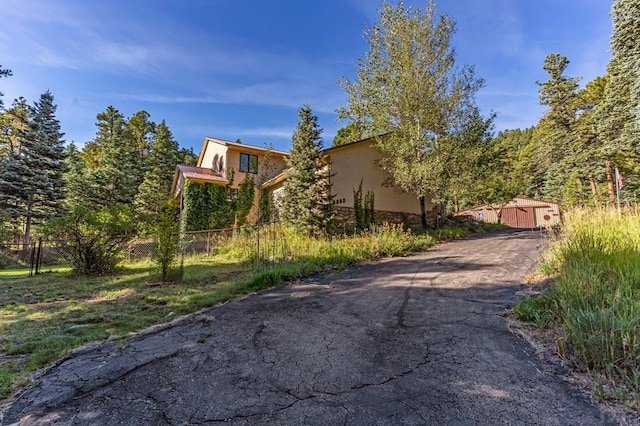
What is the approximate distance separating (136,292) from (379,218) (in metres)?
12.1

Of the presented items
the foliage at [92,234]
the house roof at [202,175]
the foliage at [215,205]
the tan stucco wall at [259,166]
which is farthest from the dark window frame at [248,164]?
the foliage at [92,234]

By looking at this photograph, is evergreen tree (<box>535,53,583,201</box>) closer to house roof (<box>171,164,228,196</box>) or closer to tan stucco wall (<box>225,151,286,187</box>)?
tan stucco wall (<box>225,151,286,187</box>)

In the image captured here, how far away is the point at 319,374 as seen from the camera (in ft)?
8.76

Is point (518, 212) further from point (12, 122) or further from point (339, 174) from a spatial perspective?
point (12, 122)

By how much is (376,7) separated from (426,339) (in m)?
16.5

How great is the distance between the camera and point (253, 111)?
20078 millimetres

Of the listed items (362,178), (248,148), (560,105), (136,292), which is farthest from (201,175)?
(560,105)

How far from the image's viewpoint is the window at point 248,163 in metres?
18.8

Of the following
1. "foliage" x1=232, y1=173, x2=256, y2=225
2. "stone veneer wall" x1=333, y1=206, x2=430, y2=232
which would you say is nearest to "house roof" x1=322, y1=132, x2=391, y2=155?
"stone veneer wall" x1=333, y1=206, x2=430, y2=232

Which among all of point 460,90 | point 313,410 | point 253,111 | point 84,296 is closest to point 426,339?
point 313,410

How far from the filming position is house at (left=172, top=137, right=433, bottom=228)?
48.5ft

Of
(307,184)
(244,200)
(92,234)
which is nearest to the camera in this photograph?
(92,234)

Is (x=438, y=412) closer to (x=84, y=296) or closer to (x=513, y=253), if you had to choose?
(x=84, y=296)

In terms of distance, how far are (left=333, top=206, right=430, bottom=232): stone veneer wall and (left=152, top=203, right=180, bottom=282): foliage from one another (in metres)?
7.01
